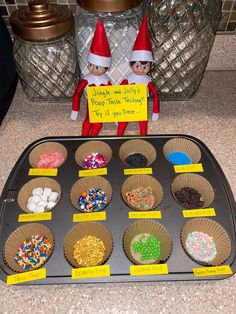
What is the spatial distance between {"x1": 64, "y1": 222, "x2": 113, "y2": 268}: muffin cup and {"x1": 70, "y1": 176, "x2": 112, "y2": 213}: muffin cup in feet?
0.24

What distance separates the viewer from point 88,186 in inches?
32.6

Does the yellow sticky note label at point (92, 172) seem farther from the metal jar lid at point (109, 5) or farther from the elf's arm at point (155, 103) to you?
the metal jar lid at point (109, 5)

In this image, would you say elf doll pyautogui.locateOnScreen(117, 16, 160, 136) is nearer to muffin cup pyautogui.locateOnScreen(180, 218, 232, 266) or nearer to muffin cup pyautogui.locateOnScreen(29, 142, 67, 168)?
muffin cup pyautogui.locateOnScreen(29, 142, 67, 168)

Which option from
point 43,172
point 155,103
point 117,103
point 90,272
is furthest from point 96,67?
point 90,272

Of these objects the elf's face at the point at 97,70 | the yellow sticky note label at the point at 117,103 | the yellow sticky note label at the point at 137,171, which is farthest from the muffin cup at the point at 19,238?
the elf's face at the point at 97,70

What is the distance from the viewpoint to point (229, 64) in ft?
3.91

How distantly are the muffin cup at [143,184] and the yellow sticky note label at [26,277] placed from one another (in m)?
0.28

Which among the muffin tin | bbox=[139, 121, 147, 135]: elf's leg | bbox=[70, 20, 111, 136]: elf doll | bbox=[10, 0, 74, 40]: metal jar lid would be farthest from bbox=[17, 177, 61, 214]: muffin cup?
bbox=[10, 0, 74, 40]: metal jar lid

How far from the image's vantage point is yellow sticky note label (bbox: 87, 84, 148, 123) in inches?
32.9

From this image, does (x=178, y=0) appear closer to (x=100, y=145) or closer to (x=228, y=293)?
(x=100, y=145)

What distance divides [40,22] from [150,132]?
0.48 meters

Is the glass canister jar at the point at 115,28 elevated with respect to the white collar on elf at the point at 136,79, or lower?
elevated

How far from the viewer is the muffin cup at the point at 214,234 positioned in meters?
0.68

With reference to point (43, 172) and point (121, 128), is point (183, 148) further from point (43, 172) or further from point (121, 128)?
point (43, 172)
